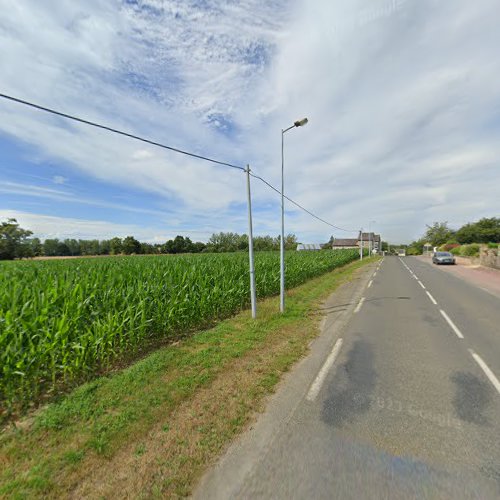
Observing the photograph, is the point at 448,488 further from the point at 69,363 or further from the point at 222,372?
the point at 69,363

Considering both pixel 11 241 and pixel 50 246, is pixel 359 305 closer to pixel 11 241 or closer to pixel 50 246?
pixel 11 241

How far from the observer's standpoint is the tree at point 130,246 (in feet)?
230

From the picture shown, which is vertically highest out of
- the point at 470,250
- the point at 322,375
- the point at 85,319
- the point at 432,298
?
the point at 470,250

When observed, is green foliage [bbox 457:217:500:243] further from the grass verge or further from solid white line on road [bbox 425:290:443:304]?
the grass verge

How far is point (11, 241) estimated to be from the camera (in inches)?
2087

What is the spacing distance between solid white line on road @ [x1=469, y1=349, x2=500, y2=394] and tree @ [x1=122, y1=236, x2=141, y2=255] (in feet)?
246

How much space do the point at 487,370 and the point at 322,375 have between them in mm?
2832

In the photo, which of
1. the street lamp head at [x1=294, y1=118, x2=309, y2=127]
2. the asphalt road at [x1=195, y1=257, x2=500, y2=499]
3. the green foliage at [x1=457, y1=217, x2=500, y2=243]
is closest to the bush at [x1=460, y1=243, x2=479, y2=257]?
the green foliage at [x1=457, y1=217, x2=500, y2=243]

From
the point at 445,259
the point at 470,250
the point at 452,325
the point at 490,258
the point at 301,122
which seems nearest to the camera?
the point at 452,325

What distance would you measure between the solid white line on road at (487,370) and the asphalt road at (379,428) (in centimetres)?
1

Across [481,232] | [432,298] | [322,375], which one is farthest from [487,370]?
[481,232]

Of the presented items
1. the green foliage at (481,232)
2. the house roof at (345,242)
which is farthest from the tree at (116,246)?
the green foliage at (481,232)

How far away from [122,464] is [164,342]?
141 inches

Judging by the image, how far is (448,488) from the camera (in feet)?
7.04
